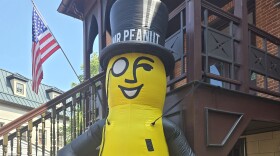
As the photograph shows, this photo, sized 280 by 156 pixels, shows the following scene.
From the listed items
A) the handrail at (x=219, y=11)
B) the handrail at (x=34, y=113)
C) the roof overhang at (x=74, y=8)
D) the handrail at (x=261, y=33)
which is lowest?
the handrail at (x=34, y=113)

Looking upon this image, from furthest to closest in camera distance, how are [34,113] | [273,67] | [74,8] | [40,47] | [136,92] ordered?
[74,8] → [40,47] → [273,67] → [34,113] → [136,92]

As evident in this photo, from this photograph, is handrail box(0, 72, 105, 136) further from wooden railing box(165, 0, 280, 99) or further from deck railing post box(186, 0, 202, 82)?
deck railing post box(186, 0, 202, 82)

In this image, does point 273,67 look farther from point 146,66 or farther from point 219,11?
point 146,66

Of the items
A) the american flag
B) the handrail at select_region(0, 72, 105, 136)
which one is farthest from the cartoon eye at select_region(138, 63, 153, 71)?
the american flag

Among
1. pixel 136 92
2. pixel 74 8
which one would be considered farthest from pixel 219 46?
pixel 74 8

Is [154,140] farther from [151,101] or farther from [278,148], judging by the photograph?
[278,148]

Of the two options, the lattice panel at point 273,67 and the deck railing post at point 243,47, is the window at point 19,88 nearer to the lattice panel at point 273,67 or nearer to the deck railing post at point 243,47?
the lattice panel at point 273,67

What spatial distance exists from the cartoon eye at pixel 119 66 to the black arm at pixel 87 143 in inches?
22.4

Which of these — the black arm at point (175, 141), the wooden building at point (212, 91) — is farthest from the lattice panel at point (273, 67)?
the black arm at point (175, 141)

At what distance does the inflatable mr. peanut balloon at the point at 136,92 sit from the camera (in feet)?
13.1

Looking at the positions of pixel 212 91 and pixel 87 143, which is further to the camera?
pixel 212 91

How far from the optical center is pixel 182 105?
450 centimetres

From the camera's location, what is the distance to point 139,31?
4.26 meters

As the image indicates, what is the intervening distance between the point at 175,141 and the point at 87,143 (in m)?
0.96
